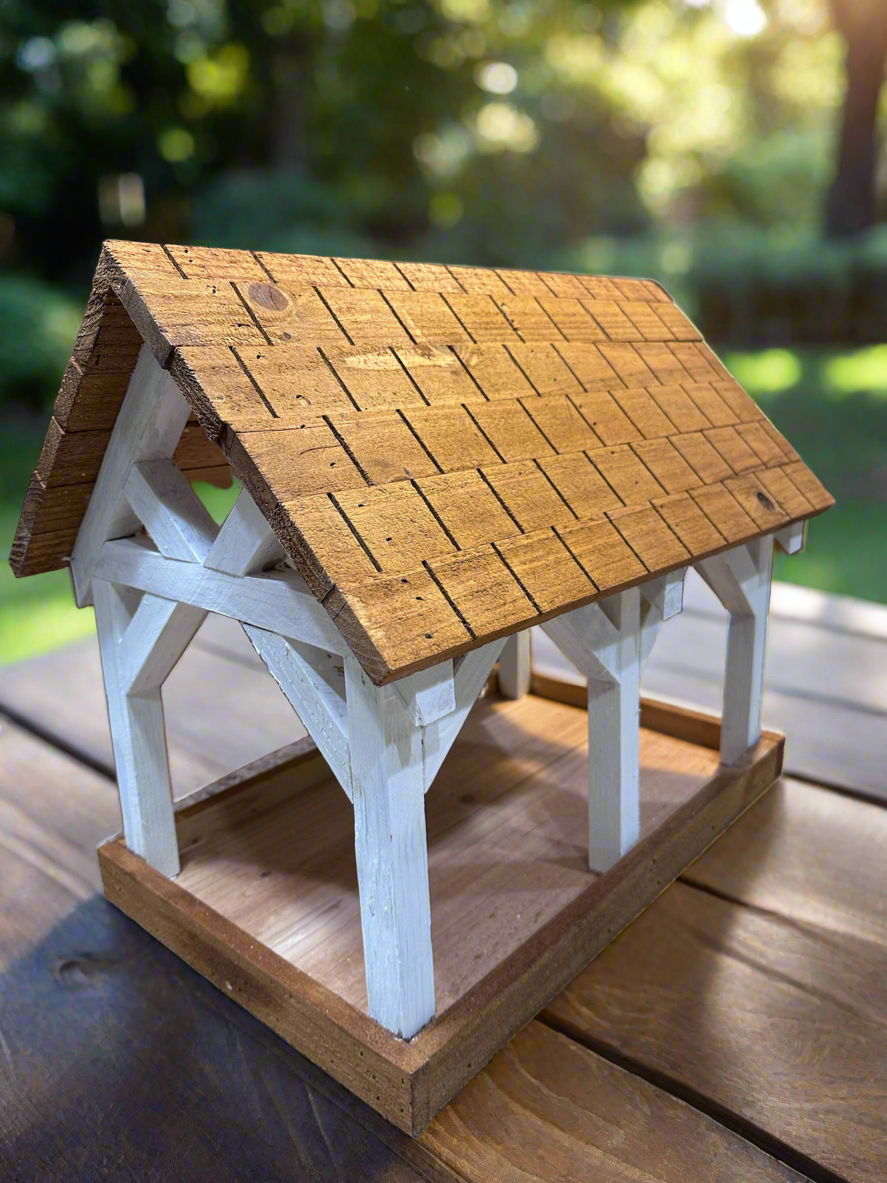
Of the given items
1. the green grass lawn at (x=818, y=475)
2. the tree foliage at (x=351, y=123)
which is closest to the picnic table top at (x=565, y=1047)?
the green grass lawn at (x=818, y=475)

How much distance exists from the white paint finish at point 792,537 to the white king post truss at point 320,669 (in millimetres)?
16

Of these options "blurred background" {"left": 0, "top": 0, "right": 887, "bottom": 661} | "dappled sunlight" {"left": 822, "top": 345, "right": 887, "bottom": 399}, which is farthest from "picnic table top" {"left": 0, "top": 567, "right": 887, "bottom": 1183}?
"dappled sunlight" {"left": 822, "top": 345, "right": 887, "bottom": 399}

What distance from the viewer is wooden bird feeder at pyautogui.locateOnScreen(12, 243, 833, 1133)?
89 cm

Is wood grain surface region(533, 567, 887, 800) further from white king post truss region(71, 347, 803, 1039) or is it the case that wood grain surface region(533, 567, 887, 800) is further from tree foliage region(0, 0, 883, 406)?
tree foliage region(0, 0, 883, 406)

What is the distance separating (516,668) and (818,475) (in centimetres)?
491

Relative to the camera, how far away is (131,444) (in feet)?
3.70

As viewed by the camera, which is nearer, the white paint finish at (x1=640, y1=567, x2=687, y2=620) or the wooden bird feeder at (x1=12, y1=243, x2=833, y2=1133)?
the wooden bird feeder at (x1=12, y1=243, x2=833, y2=1133)

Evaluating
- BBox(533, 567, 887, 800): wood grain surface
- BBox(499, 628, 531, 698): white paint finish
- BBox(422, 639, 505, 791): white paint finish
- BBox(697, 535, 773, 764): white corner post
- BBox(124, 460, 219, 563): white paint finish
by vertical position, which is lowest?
BBox(533, 567, 887, 800): wood grain surface

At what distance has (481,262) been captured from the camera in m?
9.05

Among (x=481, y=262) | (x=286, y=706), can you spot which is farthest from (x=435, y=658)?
(x=481, y=262)

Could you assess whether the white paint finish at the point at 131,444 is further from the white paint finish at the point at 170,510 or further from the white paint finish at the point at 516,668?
the white paint finish at the point at 516,668

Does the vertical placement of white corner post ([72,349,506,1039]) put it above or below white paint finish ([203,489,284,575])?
below

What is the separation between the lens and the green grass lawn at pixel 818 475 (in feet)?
13.1

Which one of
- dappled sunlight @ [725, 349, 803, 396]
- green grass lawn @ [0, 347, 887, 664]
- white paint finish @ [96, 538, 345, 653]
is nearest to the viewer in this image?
white paint finish @ [96, 538, 345, 653]
